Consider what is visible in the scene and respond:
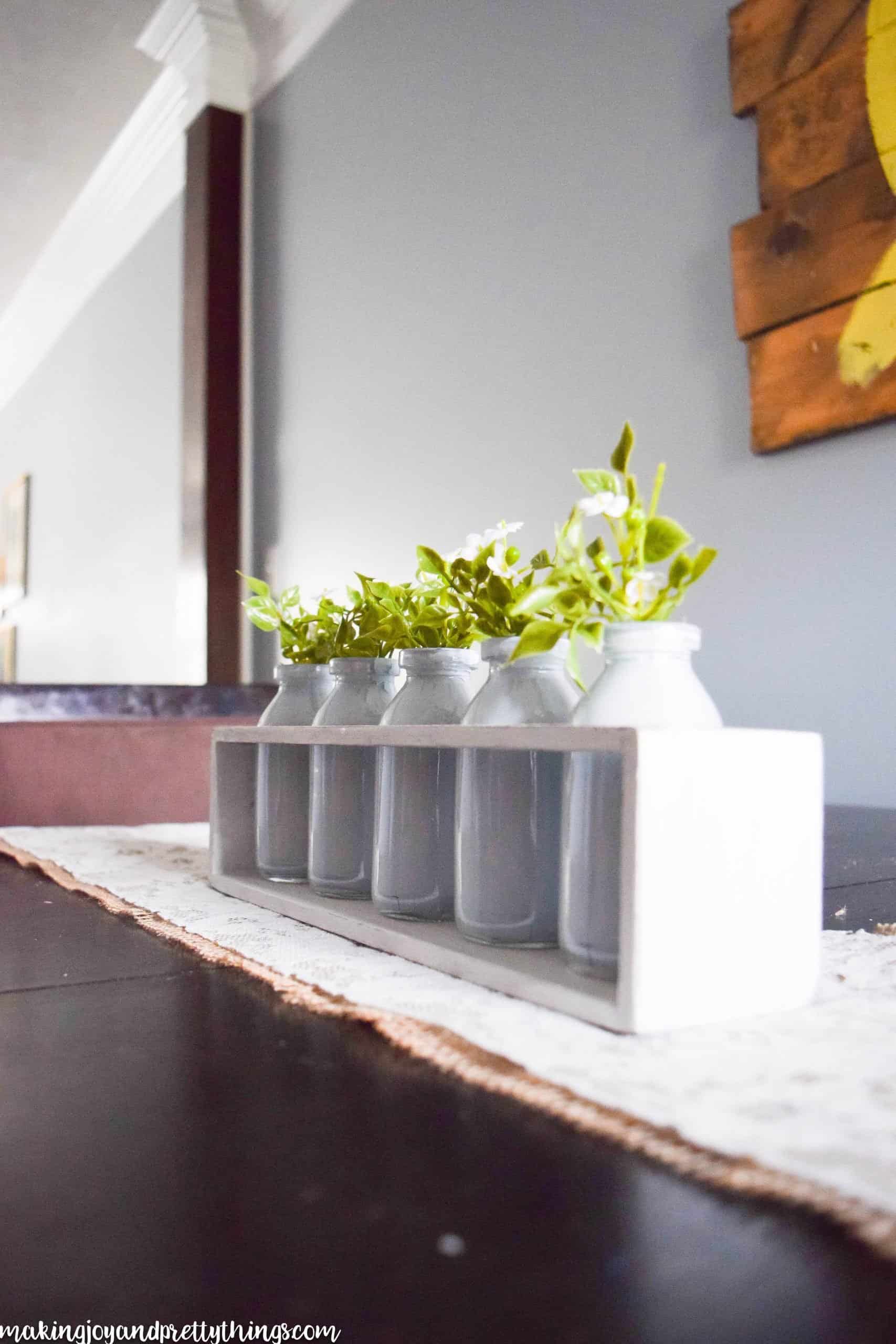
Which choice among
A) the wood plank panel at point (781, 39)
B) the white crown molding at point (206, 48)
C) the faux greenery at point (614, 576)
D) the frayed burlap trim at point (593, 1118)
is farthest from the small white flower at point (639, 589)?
the white crown molding at point (206, 48)

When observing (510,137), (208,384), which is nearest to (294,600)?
(510,137)

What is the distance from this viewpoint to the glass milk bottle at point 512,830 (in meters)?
0.55

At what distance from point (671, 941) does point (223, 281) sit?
345 cm

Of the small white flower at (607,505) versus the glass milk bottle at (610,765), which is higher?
the small white flower at (607,505)

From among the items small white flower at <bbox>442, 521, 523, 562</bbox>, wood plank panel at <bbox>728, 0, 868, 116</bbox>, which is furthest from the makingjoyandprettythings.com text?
wood plank panel at <bbox>728, 0, 868, 116</bbox>

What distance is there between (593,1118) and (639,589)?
254 millimetres

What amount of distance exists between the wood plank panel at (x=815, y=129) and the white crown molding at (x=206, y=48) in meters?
2.28

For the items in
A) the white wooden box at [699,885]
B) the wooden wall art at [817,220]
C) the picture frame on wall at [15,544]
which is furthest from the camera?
the picture frame on wall at [15,544]

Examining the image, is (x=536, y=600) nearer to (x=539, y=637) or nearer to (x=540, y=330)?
(x=539, y=637)

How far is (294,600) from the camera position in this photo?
83 centimetres

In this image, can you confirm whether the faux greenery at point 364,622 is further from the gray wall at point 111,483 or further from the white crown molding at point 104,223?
the white crown molding at point 104,223

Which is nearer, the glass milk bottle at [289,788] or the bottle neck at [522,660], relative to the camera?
the bottle neck at [522,660]

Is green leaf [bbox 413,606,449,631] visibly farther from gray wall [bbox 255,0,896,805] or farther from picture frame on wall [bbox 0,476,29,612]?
picture frame on wall [bbox 0,476,29,612]

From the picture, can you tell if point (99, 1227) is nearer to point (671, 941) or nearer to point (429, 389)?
point (671, 941)
